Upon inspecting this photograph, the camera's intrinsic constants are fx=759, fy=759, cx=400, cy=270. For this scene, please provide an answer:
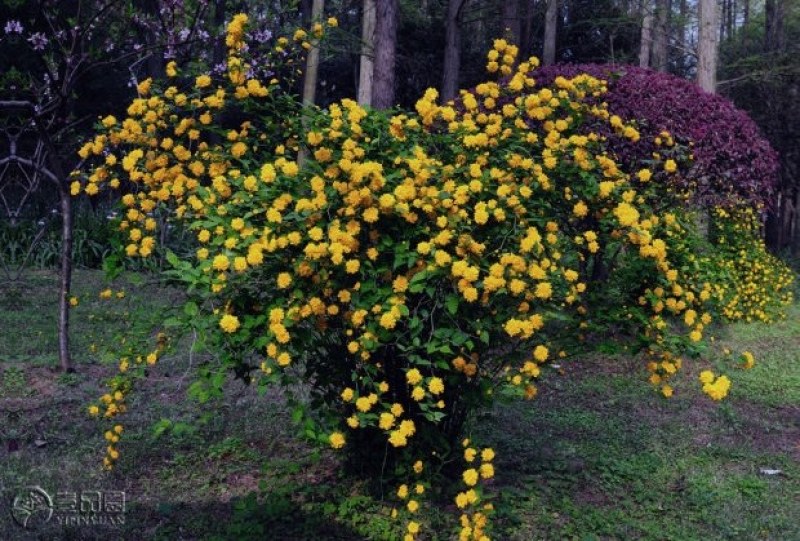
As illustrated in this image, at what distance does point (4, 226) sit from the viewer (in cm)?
1086

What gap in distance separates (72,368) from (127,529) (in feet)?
9.00

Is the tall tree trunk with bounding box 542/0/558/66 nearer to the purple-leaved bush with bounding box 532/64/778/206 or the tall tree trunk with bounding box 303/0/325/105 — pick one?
the tall tree trunk with bounding box 303/0/325/105

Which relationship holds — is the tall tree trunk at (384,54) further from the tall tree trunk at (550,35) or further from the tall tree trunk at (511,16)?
the tall tree trunk at (550,35)

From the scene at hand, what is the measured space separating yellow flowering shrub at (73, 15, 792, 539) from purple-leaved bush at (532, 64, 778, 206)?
3755 mm

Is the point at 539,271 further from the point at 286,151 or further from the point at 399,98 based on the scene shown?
the point at 399,98

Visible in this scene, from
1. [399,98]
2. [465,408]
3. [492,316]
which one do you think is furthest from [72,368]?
[399,98]

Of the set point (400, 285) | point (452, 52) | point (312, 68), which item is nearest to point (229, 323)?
point (400, 285)

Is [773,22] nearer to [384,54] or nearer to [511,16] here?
[511,16]

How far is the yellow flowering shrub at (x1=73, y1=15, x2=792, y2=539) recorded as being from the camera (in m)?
2.81

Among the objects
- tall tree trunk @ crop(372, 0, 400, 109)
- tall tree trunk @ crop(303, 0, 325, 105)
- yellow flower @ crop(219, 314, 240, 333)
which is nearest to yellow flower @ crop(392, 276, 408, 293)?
yellow flower @ crop(219, 314, 240, 333)

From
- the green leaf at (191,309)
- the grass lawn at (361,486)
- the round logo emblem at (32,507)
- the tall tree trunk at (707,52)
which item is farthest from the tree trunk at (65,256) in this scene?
the tall tree trunk at (707,52)

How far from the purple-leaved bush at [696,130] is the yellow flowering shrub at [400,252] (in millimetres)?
3755

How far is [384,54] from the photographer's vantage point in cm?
945

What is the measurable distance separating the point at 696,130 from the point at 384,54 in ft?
12.9
